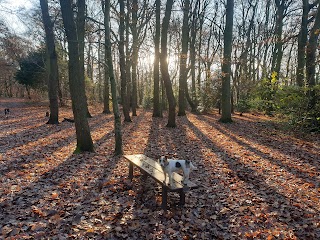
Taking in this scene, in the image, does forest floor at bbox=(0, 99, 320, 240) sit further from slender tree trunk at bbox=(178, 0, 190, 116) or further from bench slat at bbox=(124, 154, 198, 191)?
slender tree trunk at bbox=(178, 0, 190, 116)

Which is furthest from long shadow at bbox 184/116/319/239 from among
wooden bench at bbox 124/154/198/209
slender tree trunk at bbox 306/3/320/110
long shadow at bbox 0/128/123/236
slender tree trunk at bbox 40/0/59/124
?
slender tree trunk at bbox 40/0/59/124

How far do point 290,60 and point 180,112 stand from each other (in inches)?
1005

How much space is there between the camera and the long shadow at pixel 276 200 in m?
4.18

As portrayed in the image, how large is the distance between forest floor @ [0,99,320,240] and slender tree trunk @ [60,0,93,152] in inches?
25.6

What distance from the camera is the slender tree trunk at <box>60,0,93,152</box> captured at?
8.00m

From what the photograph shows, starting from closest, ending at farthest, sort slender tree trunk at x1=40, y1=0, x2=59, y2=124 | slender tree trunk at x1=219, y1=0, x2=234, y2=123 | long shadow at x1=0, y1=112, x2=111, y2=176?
long shadow at x1=0, y1=112, x2=111, y2=176
slender tree trunk at x1=40, y1=0, x2=59, y2=124
slender tree trunk at x1=219, y1=0, x2=234, y2=123

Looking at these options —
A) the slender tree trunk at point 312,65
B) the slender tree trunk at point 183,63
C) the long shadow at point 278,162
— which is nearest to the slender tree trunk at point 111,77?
the long shadow at point 278,162

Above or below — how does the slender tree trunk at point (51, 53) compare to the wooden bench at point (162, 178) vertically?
above

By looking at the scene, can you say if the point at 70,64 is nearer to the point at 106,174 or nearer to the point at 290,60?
the point at 106,174

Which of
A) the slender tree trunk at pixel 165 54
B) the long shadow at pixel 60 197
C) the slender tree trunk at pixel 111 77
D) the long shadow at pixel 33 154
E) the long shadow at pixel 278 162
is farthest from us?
the slender tree trunk at pixel 165 54

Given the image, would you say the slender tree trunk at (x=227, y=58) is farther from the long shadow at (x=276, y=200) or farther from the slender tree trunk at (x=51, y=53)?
the slender tree trunk at (x=51, y=53)

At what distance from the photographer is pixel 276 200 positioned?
5191 mm

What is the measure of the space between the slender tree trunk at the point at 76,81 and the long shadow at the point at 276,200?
198 inches

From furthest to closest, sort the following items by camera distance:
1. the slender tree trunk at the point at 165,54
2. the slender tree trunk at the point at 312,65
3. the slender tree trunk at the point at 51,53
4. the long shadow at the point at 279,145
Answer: the slender tree trunk at the point at 51,53, the slender tree trunk at the point at 165,54, the slender tree trunk at the point at 312,65, the long shadow at the point at 279,145
